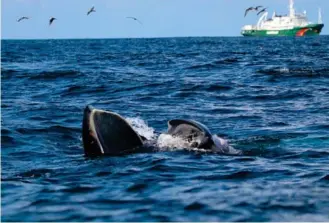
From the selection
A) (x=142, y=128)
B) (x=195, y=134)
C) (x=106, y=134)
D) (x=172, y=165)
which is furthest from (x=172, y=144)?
(x=142, y=128)

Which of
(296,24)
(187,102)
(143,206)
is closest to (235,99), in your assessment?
(187,102)

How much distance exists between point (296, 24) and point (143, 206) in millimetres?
179497

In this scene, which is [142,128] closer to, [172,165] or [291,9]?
[172,165]

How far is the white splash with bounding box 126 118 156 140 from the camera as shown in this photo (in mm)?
11962

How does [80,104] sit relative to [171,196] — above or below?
above

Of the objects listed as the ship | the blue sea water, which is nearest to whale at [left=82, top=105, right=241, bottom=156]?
the blue sea water

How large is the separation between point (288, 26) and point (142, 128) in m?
171

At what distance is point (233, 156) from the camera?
10211mm

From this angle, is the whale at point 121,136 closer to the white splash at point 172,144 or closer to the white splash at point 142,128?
the white splash at point 172,144

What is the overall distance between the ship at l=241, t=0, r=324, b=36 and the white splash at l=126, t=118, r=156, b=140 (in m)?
168

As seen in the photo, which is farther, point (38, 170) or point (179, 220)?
→ point (38, 170)

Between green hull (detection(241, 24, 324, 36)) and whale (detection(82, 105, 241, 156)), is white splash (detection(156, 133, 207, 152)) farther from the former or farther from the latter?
green hull (detection(241, 24, 324, 36))

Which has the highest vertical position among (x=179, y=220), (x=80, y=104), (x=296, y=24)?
(x=296, y=24)

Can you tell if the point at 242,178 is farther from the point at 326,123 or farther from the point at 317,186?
the point at 326,123
